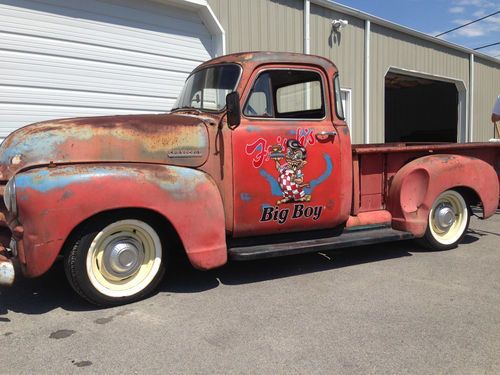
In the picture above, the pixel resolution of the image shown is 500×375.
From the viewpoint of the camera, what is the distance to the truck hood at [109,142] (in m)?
3.63

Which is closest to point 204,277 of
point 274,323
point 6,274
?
point 274,323

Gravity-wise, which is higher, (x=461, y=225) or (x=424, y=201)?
(x=424, y=201)

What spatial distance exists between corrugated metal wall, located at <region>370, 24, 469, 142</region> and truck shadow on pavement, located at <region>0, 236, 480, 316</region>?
6.44 m

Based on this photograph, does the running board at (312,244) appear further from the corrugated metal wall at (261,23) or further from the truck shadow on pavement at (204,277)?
the corrugated metal wall at (261,23)

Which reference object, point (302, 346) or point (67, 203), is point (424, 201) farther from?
point (67, 203)

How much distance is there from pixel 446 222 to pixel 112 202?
4086mm

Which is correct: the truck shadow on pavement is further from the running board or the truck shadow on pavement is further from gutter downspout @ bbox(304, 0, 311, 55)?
gutter downspout @ bbox(304, 0, 311, 55)

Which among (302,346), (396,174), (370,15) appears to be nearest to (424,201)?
(396,174)

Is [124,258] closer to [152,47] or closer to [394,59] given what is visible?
[152,47]

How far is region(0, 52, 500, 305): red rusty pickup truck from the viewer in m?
3.53

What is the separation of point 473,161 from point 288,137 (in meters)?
2.70

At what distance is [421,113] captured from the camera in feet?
65.2

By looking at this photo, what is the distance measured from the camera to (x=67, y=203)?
343 cm

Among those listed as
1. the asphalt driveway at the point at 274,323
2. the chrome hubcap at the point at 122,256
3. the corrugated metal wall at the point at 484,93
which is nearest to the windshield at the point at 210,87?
the chrome hubcap at the point at 122,256
